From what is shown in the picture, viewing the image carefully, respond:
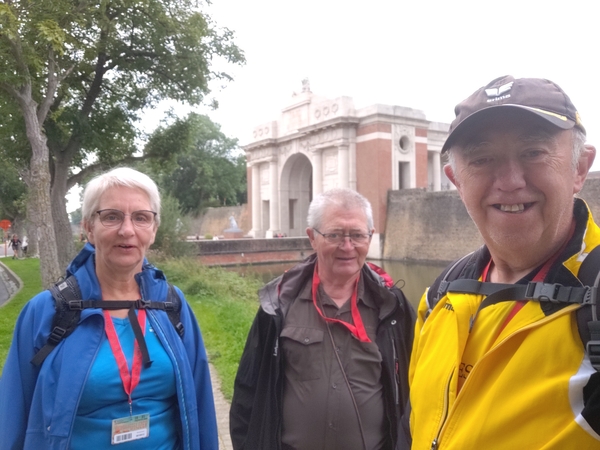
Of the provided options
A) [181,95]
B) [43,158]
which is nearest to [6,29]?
[43,158]

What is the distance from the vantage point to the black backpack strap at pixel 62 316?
1.76 m

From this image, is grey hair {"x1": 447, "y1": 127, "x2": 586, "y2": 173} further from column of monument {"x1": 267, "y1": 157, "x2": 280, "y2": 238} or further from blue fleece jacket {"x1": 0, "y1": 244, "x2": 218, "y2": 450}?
column of monument {"x1": 267, "y1": 157, "x2": 280, "y2": 238}

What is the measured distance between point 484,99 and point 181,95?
1264cm

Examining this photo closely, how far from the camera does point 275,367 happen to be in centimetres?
218

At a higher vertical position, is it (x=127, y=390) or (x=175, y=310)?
(x=175, y=310)

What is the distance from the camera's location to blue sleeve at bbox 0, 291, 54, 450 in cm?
174

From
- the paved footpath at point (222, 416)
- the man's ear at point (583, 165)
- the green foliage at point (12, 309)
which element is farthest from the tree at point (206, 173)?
the man's ear at point (583, 165)

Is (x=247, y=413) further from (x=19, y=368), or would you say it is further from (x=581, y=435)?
(x=581, y=435)

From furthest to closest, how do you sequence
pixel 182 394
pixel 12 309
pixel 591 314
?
pixel 12 309 → pixel 182 394 → pixel 591 314

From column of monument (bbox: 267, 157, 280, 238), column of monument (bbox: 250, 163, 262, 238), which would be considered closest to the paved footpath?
column of monument (bbox: 267, 157, 280, 238)

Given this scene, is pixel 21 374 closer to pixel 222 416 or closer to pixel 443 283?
pixel 443 283

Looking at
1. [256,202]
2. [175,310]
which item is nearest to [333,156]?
[256,202]

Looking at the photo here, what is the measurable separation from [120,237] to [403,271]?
937 inches

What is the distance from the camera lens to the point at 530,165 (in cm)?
123
